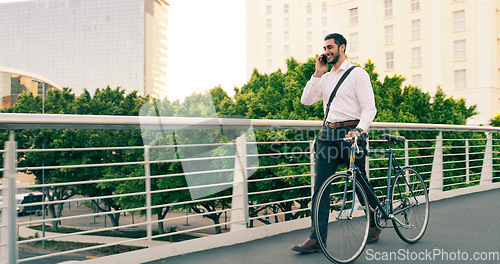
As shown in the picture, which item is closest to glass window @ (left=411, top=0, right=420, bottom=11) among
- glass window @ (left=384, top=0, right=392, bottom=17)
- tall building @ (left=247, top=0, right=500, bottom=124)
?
tall building @ (left=247, top=0, right=500, bottom=124)

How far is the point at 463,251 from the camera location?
3.86m

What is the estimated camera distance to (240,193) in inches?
180

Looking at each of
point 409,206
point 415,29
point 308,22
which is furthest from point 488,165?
point 308,22

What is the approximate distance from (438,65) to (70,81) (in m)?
128

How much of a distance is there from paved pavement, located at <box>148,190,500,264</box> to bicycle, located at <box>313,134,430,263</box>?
0.19 m

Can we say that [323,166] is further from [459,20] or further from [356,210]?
[459,20]

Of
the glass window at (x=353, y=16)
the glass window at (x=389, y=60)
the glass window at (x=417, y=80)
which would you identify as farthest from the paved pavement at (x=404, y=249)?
the glass window at (x=353, y=16)

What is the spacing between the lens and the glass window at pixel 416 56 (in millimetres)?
46947

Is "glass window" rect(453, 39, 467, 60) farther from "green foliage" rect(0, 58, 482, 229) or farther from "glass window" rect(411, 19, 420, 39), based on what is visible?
"green foliage" rect(0, 58, 482, 229)

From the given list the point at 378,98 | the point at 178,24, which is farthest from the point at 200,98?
the point at 178,24

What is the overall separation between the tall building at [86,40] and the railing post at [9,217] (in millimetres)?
137593

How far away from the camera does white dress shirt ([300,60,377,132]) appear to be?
3717 mm

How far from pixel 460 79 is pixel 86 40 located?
4931 inches

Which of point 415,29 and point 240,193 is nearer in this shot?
point 240,193
